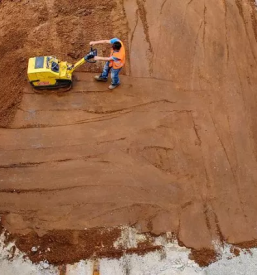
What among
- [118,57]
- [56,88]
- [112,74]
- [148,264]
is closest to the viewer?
[148,264]

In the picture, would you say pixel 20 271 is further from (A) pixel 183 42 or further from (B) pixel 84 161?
(A) pixel 183 42

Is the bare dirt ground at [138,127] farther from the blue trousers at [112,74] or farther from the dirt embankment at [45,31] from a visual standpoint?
the blue trousers at [112,74]

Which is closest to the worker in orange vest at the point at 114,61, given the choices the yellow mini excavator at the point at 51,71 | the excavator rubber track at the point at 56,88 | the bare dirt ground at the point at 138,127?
the bare dirt ground at the point at 138,127

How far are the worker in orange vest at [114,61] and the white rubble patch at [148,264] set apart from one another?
335 cm

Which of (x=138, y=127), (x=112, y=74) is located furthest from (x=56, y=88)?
(x=138, y=127)

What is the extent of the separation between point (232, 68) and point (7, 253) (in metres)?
6.72

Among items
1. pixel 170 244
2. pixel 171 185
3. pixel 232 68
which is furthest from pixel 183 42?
pixel 170 244

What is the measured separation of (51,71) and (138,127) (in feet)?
7.39

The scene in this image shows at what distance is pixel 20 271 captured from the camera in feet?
19.6

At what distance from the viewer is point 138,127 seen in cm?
735

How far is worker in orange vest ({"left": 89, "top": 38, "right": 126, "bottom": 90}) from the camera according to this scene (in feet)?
22.2

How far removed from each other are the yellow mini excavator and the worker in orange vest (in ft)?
1.13

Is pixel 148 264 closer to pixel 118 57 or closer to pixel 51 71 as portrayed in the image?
pixel 118 57

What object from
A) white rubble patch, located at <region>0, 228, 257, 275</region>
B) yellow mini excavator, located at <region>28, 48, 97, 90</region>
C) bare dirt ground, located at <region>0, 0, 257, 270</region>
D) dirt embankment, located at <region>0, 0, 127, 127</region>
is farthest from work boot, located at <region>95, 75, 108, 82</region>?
white rubble patch, located at <region>0, 228, 257, 275</region>
